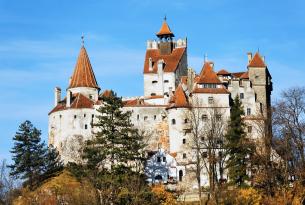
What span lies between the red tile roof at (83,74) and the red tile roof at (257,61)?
2057cm

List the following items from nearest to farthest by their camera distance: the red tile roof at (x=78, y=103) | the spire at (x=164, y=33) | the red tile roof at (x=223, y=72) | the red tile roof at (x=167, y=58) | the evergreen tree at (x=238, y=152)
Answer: the evergreen tree at (x=238, y=152) → the red tile roof at (x=223, y=72) → the red tile roof at (x=78, y=103) → the red tile roof at (x=167, y=58) → the spire at (x=164, y=33)

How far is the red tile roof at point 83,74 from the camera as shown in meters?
93.9

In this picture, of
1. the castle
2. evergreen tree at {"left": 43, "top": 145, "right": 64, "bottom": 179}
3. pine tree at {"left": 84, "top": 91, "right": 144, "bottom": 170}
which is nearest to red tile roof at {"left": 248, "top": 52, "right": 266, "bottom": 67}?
the castle

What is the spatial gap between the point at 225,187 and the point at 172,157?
50.0ft

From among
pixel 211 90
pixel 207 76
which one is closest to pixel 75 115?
pixel 207 76

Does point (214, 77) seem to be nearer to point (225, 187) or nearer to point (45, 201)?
point (225, 187)

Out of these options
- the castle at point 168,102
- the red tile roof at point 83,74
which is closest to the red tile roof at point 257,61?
the castle at point 168,102

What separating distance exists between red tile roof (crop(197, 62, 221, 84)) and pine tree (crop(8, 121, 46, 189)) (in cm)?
1980

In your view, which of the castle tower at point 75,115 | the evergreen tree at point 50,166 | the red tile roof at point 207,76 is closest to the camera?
the evergreen tree at point 50,166

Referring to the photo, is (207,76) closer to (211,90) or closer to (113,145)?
(211,90)

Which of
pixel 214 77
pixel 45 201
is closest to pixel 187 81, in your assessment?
pixel 214 77

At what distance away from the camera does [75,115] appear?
90.2 metres

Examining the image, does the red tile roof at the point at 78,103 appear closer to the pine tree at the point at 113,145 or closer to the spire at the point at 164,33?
the spire at the point at 164,33

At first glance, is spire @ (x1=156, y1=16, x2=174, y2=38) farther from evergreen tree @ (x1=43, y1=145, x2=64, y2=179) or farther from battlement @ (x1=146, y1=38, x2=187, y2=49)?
evergreen tree @ (x1=43, y1=145, x2=64, y2=179)
